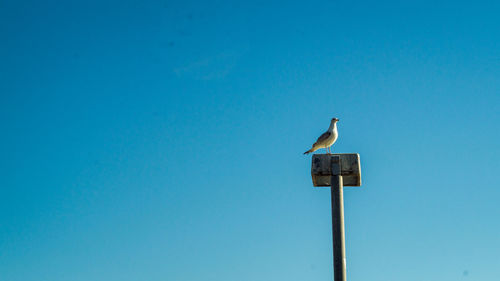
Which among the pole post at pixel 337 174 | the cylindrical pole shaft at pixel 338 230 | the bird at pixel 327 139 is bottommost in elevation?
the cylindrical pole shaft at pixel 338 230

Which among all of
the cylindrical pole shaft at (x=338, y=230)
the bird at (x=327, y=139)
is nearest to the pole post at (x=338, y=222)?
the cylindrical pole shaft at (x=338, y=230)

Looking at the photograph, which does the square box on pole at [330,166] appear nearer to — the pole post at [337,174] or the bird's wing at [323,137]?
the pole post at [337,174]

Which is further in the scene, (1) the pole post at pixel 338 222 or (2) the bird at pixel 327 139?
(2) the bird at pixel 327 139

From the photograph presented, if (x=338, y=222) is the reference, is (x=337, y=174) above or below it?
above

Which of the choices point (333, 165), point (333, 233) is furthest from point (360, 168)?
point (333, 233)

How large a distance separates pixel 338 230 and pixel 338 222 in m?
0.12

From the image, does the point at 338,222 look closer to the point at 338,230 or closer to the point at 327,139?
the point at 338,230

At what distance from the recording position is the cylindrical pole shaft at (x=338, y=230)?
7.70 m

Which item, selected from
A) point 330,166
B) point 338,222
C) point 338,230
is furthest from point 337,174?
point 338,230

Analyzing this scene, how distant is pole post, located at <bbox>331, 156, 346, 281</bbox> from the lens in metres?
7.72

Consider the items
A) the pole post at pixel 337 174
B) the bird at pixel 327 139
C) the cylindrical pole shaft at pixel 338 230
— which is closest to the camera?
the cylindrical pole shaft at pixel 338 230

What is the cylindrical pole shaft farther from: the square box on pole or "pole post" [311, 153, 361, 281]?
the square box on pole

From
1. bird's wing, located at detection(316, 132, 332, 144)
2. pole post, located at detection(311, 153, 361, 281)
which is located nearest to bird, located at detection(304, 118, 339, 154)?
bird's wing, located at detection(316, 132, 332, 144)

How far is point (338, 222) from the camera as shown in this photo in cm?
801
